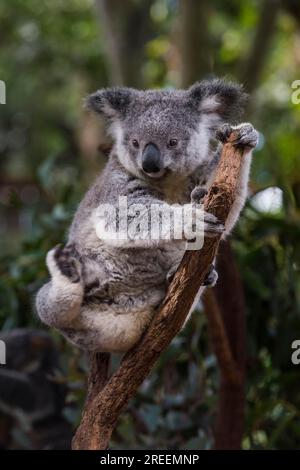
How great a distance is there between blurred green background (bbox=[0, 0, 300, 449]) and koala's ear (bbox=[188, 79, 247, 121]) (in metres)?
0.47

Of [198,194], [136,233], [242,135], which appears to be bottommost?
[136,233]

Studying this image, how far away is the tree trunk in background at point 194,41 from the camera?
21.9 ft

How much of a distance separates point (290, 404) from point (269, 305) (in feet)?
1.90

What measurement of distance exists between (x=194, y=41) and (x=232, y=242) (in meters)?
2.84

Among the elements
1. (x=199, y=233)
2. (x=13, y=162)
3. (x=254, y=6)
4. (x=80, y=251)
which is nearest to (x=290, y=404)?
(x=80, y=251)

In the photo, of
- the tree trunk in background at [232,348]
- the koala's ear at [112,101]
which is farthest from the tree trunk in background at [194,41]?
the koala's ear at [112,101]

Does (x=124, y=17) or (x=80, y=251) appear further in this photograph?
(x=124, y=17)

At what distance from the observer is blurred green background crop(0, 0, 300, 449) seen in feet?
13.4

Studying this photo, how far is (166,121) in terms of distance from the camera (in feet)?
9.62

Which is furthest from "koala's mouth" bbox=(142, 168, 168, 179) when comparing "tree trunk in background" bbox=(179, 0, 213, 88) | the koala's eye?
"tree trunk in background" bbox=(179, 0, 213, 88)

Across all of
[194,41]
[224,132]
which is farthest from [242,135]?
[194,41]

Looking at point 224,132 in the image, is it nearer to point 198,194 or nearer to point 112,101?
point 198,194

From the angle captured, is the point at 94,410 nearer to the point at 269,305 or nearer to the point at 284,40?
the point at 269,305

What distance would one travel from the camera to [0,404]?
5.09m
